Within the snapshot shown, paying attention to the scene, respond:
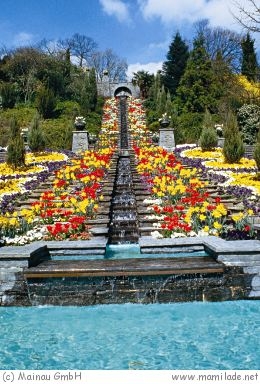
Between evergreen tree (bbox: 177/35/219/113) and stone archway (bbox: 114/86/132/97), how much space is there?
795 inches

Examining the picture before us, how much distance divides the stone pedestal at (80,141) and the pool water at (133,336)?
60.3 feet

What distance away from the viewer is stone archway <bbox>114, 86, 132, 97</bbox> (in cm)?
5600

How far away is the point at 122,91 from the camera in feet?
187

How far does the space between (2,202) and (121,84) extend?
48.2 metres

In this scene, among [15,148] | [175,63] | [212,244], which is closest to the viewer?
[212,244]

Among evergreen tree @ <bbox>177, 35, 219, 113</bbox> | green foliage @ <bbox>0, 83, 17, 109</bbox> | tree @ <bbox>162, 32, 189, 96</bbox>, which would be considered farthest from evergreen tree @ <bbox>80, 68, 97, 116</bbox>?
evergreen tree @ <bbox>177, 35, 219, 113</bbox>

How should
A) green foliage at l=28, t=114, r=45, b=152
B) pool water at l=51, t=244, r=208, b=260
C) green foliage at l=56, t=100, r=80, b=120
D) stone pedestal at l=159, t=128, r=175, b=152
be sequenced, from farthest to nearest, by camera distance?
green foliage at l=56, t=100, r=80, b=120 < stone pedestal at l=159, t=128, r=175, b=152 < green foliage at l=28, t=114, r=45, b=152 < pool water at l=51, t=244, r=208, b=260

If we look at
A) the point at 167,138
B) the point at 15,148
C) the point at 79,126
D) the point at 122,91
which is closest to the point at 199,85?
the point at 167,138

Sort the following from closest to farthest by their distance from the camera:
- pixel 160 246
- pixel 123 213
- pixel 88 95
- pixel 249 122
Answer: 1. pixel 160 246
2. pixel 123 213
3. pixel 249 122
4. pixel 88 95

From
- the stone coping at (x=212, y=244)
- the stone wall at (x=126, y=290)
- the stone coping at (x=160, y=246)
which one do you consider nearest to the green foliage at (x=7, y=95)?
the stone coping at (x=160, y=246)

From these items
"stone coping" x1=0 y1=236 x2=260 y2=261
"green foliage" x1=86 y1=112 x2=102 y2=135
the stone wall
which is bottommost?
the stone wall

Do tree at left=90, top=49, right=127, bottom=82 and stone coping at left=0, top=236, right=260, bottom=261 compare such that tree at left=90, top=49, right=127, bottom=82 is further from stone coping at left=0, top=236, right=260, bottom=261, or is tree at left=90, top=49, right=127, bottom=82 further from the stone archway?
stone coping at left=0, top=236, right=260, bottom=261

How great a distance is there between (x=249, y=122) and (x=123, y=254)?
21.0 metres

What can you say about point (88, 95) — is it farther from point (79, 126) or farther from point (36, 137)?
point (36, 137)
